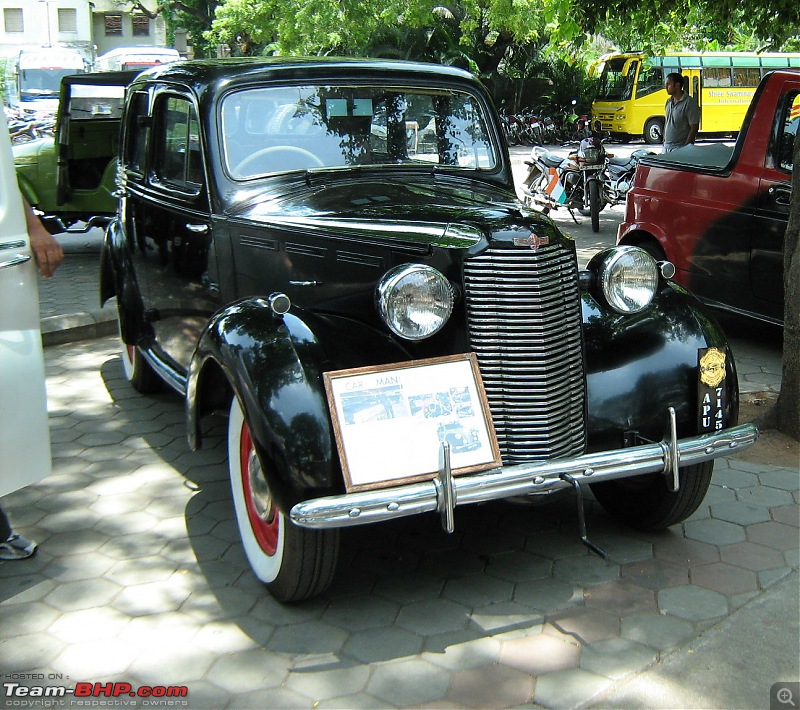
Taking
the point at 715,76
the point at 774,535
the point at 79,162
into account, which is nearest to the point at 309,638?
the point at 774,535

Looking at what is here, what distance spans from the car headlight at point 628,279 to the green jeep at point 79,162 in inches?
303

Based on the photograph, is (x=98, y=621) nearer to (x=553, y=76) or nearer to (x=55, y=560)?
(x=55, y=560)

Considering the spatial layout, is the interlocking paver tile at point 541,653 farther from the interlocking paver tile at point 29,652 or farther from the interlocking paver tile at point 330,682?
the interlocking paver tile at point 29,652

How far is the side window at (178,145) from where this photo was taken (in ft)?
14.2

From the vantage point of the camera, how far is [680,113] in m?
11.0

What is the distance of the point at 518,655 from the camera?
303cm

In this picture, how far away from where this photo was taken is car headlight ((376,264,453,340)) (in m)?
3.10

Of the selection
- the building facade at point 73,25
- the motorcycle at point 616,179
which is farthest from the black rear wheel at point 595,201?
the building facade at point 73,25

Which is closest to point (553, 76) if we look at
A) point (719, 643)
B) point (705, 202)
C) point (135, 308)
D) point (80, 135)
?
point (80, 135)

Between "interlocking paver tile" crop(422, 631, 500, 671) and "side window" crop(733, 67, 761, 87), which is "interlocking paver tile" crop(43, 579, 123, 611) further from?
"side window" crop(733, 67, 761, 87)

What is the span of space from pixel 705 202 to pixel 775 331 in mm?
1386

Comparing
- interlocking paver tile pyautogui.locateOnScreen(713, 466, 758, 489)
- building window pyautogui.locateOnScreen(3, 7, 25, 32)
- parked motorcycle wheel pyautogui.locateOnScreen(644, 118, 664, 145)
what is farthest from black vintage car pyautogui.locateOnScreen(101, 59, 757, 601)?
building window pyautogui.locateOnScreen(3, 7, 25, 32)

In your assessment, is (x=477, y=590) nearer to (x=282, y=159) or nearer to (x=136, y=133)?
(x=282, y=159)

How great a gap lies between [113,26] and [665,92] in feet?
128
